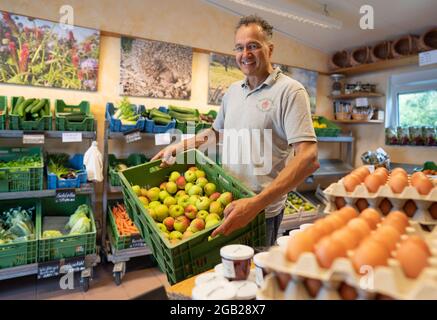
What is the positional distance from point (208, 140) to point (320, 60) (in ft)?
11.2

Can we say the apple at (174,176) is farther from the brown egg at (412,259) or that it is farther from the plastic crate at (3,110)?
the plastic crate at (3,110)

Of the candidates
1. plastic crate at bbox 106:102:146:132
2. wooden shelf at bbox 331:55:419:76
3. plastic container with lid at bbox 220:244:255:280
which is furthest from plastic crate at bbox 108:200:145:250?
wooden shelf at bbox 331:55:419:76

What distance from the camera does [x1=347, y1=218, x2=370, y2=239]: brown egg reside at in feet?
2.32

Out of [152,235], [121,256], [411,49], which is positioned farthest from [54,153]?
[411,49]

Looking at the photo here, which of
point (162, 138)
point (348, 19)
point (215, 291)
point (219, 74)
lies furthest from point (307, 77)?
point (215, 291)

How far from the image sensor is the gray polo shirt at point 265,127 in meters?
1.55

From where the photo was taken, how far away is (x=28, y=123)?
2.68m

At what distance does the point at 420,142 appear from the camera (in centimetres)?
389

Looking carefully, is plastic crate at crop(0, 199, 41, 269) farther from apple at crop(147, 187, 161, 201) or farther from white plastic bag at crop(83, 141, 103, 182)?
apple at crop(147, 187, 161, 201)

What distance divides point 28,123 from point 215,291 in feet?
8.26

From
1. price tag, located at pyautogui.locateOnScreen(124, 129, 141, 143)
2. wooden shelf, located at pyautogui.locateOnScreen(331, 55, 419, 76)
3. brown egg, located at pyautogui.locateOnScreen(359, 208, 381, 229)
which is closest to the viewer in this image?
brown egg, located at pyautogui.locateOnScreen(359, 208, 381, 229)

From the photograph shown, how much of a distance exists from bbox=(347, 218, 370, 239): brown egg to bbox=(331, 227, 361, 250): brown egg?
0.04ft

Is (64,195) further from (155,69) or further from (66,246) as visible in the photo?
(155,69)

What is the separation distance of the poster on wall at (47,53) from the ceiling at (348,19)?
1640 millimetres
